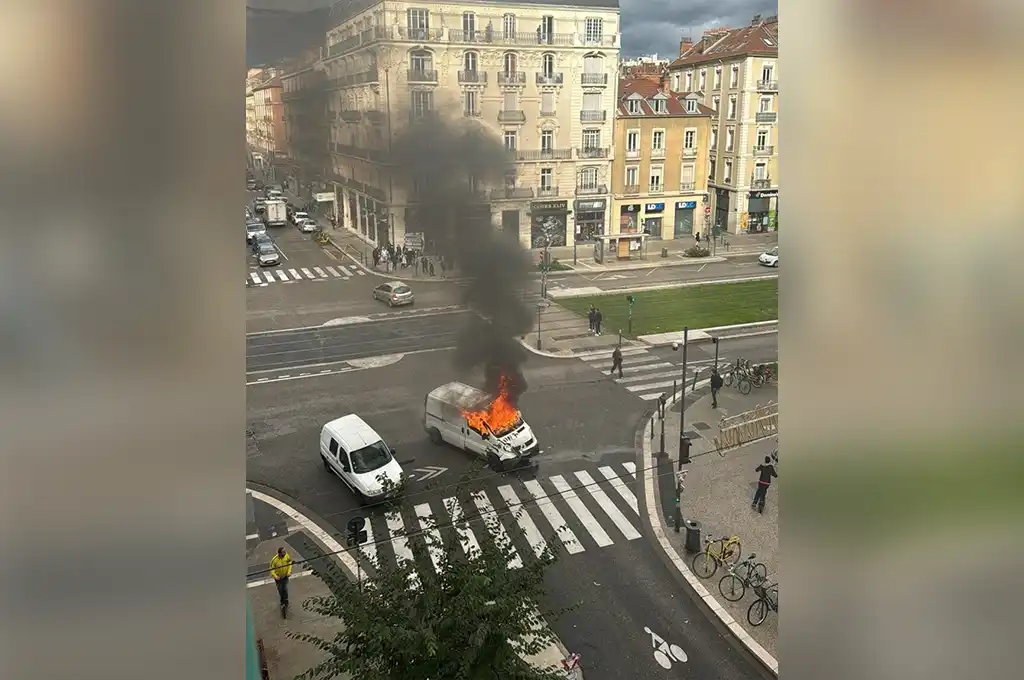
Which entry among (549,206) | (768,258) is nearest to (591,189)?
(549,206)

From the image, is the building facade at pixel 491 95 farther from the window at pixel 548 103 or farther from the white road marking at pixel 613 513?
the white road marking at pixel 613 513

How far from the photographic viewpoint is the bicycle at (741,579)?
15.0 ft

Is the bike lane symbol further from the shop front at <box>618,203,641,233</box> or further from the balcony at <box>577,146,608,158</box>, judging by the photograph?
the balcony at <box>577,146,608,158</box>

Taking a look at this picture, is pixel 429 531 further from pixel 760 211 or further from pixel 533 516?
pixel 760 211

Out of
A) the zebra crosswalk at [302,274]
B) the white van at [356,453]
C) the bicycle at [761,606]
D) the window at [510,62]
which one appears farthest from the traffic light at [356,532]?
the window at [510,62]

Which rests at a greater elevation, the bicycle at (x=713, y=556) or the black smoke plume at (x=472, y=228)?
the black smoke plume at (x=472, y=228)

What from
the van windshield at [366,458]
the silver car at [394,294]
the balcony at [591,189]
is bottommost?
the van windshield at [366,458]

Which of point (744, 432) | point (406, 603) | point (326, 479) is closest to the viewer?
point (406, 603)

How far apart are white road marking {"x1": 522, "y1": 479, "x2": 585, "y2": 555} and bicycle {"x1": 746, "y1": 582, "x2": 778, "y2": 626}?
1.14m

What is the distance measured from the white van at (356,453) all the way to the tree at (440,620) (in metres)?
0.66
